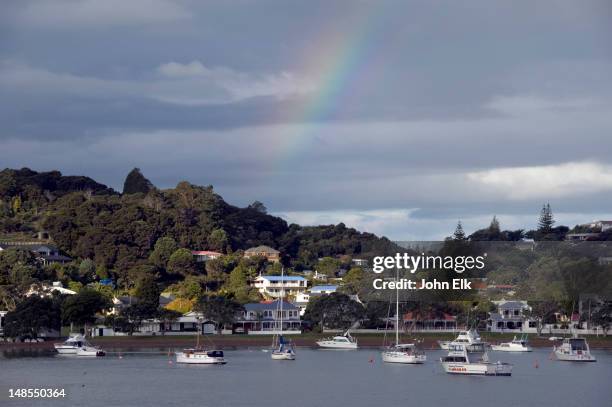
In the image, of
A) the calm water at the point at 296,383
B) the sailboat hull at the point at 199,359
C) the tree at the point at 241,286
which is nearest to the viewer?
the calm water at the point at 296,383

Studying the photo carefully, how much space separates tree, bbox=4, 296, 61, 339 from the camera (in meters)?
130

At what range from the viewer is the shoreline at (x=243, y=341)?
134 metres

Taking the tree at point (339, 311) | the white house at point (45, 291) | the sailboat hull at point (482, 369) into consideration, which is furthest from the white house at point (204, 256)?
the sailboat hull at point (482, 369)

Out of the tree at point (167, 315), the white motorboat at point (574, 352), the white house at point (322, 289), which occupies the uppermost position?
the white house at point (322, 289)

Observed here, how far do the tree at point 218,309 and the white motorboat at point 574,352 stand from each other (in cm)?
4065

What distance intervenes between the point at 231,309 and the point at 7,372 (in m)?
48.6

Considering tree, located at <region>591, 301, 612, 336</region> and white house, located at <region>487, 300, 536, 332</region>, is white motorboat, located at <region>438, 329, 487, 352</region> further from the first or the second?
white house, located at <region>487, 300, 536, 332</region>

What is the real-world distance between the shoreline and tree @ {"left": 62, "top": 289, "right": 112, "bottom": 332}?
2633mm

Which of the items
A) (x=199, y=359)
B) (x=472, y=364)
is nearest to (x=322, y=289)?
(x=199, y=359)

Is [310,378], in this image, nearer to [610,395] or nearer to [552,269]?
[610,395]

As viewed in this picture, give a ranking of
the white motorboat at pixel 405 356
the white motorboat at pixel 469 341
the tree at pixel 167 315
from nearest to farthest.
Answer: the white motorboat at pixel 469 341, the white motorboat at pixel 405 356, the tree at pixel 167 315

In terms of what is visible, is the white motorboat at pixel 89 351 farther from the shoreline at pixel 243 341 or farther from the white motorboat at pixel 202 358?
the white motorboat at pixel 202 358

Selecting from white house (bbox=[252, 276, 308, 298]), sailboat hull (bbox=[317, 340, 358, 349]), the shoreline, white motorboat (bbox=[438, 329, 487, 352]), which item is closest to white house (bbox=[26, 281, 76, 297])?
the shoreline

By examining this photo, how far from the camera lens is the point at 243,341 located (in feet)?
463
